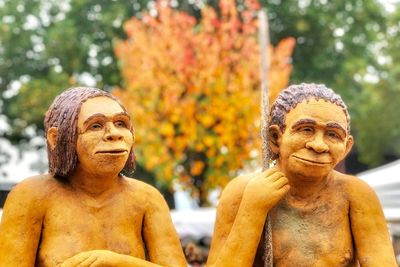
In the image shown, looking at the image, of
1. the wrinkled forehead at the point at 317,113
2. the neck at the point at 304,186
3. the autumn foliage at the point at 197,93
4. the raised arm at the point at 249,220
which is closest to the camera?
the raised arm at the point at 249,220

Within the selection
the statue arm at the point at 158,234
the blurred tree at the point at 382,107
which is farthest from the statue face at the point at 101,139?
the blurred tree at the point at 382,107

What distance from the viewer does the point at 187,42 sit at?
15188 millimetres

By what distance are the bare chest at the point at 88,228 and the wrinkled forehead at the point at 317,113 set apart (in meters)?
0.89

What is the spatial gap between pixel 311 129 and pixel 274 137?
0.23 m

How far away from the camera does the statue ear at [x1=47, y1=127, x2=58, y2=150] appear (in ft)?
12.1

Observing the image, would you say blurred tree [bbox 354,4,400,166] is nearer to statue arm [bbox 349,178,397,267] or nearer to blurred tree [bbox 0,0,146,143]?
blurred tree [bbox 0,0,146,143]

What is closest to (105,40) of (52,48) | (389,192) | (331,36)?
(52,48)

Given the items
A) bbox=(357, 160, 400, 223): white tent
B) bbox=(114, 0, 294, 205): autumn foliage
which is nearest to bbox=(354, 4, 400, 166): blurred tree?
bbox=(114, 0, 294, 205): autumn foliage

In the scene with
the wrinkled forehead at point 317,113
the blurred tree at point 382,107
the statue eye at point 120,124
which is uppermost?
the statue eye at point 120,124

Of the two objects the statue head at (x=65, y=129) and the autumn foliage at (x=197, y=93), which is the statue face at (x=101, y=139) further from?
the autumn foliage at (x=197, y=93)

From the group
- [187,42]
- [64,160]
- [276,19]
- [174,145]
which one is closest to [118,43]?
[187,42]

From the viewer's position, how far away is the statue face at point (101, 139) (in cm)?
361

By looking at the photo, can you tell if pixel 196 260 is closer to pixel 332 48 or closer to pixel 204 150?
pixel 204 150

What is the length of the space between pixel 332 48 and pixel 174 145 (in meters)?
6.71
